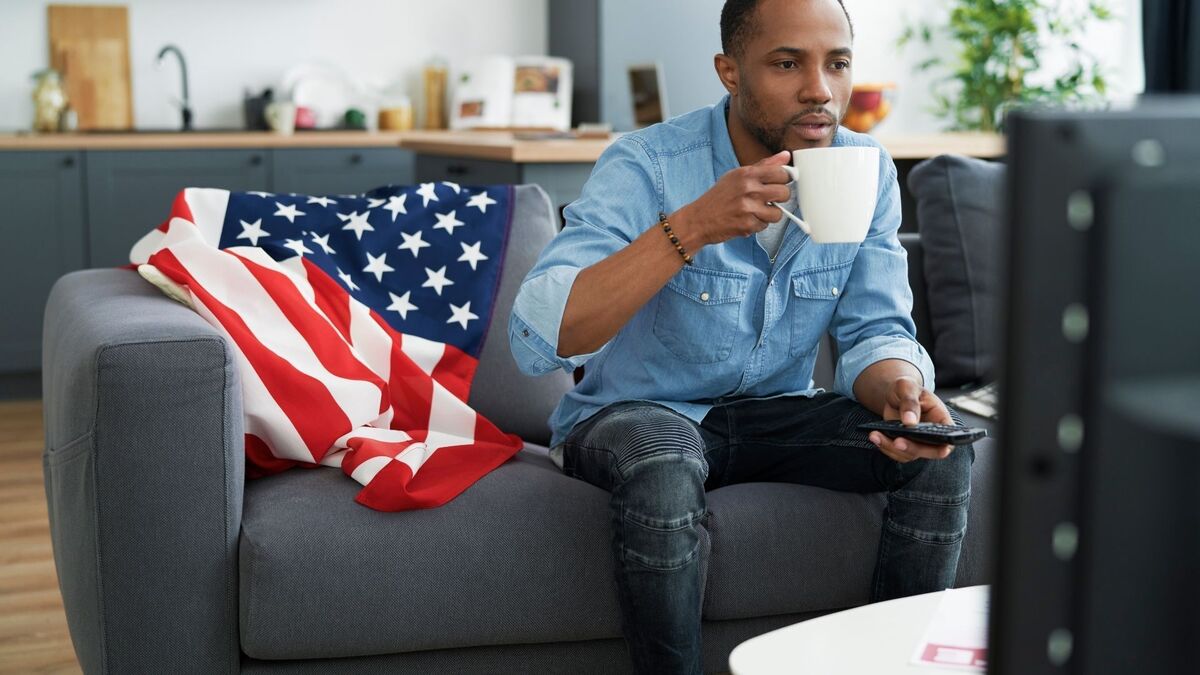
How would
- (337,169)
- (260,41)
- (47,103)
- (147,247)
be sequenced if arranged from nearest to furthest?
(147,247), (47,103), (337,169), (260,41)

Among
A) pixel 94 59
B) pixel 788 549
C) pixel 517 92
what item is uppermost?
pixel 94 59

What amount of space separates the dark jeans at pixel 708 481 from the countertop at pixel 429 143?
4.98ft

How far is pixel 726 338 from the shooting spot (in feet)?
5.80

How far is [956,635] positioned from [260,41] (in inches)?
181

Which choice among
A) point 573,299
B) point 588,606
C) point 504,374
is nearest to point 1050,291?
point 573,299

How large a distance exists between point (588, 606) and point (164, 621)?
53cm

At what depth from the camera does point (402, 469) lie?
167cm

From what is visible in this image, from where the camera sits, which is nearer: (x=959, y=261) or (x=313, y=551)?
(x=313, y=551)

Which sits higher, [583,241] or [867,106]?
[867,106]

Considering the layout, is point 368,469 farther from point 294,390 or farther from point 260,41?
point 260,41

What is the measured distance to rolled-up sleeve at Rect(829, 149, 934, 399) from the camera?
5.79 feet

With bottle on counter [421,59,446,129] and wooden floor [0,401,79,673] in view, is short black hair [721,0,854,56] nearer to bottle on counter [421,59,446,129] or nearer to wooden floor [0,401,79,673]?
wooden floor [0,401,79,673]

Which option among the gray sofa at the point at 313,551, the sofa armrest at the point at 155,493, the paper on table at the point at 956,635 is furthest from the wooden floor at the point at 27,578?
the paper on table at the point at 956,635

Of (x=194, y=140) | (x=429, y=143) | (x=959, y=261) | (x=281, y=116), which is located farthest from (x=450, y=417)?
(x=281, y=116)
